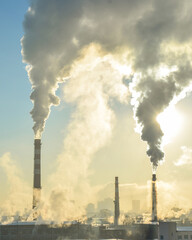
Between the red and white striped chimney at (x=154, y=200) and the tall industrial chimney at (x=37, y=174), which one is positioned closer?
the tall industrial chimney at (x=37, y=174)

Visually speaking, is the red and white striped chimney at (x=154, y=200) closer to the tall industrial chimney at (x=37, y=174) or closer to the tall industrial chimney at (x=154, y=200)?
the tall industrial chimney at (x=154, y=200)

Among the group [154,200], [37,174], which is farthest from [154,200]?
[37,174]

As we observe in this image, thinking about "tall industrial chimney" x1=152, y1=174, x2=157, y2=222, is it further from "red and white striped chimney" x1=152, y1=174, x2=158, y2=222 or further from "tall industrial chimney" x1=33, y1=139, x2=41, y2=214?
"tall industrial chimney" x1=33, y1=139, x2=41, y2=214

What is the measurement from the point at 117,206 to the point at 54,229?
52540 millimetres

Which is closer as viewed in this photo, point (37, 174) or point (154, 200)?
point (37, 174)

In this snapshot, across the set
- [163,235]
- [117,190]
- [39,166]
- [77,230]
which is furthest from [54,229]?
[117,190]

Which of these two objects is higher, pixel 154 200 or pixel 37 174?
pixel 37 174

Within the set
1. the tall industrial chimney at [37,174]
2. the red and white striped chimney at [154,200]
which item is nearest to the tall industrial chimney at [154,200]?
the red and white striped chimney at [154,200]

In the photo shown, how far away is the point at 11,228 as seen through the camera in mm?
85125

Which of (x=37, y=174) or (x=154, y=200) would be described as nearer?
(x=37, y=174)

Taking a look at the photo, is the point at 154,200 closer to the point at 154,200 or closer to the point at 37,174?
the point at 154,200

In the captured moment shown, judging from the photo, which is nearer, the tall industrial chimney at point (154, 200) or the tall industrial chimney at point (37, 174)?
the tall industrial chimney at point (37, 174)

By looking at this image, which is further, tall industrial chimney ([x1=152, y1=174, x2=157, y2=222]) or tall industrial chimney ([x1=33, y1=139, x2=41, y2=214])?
tall industrial chimney ([x1=152, y1=174, x2=157, y2=222])

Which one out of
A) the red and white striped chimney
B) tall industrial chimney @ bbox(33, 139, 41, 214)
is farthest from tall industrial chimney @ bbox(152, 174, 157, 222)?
tall industrial chimney @ bbox(33, 139, 41, 214)
